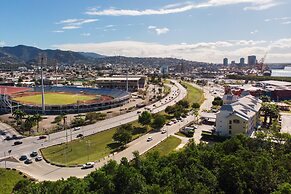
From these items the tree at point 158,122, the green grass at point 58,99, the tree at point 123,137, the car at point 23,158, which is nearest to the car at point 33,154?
the car at point 23,158

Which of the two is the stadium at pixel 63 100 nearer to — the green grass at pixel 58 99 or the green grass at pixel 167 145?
the green grass at pixel 58 99

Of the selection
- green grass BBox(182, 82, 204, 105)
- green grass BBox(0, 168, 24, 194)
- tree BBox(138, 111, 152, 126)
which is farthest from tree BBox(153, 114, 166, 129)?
green grass BBox(182, 82, 204, 105)

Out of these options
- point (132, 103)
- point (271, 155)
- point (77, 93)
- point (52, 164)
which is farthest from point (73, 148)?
point (77, 93)

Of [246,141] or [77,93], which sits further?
[77,93]

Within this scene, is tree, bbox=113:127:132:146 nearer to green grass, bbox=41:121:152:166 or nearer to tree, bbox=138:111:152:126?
green grass, bbox=41:121:152:166

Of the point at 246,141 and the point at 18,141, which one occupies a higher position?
the point at 246,141

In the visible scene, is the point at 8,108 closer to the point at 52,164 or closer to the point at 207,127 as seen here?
the point at 52,164
